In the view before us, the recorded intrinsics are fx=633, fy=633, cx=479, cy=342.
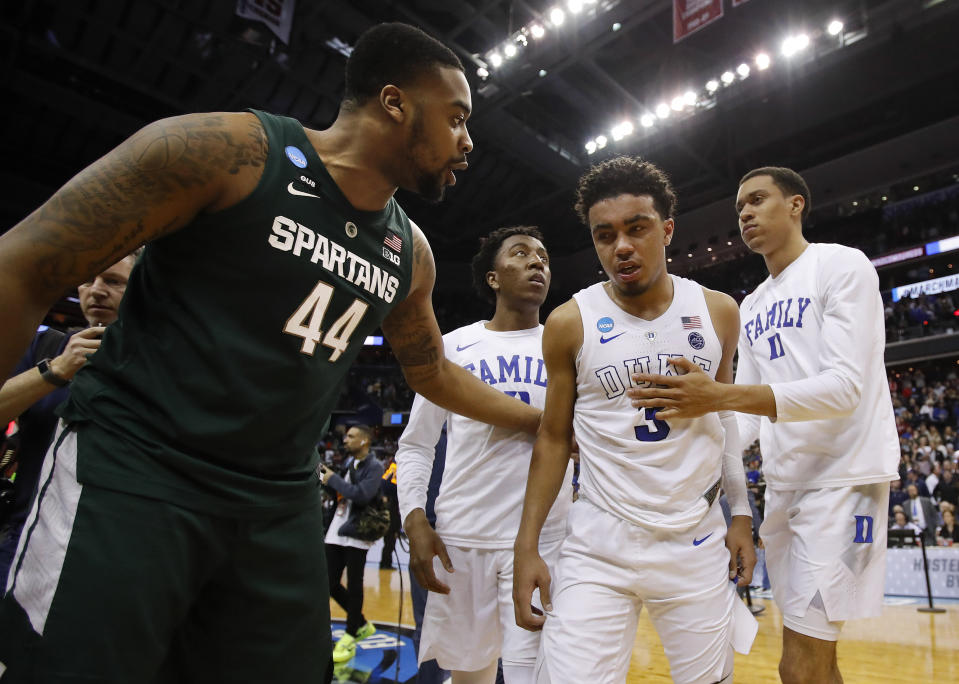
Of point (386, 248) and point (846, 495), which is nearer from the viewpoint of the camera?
point (386, 248)

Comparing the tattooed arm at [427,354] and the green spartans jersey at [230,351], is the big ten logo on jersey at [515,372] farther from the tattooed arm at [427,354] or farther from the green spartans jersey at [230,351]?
the green spartans jersey at [230,351]

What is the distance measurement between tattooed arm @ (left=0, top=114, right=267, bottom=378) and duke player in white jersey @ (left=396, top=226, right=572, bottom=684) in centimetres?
169

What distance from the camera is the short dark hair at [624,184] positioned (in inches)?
90.4

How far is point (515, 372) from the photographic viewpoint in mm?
2842

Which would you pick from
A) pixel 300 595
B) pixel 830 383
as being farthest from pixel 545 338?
pixel 300 595

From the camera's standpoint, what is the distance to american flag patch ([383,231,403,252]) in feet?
5.44

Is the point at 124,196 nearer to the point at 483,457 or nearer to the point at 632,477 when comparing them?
the point at 632,477

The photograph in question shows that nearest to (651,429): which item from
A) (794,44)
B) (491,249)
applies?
(491,249)

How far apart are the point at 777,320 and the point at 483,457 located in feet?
4.52

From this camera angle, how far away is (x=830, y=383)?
2209 millimetres

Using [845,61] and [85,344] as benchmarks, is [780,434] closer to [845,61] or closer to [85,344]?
[85,344]

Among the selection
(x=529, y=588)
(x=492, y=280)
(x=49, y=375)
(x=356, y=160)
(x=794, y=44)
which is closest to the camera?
(x=356, y=160)

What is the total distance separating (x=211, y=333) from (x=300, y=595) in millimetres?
656

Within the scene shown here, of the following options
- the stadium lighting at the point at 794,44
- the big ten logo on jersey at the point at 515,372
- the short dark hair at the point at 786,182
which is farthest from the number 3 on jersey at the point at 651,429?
the stadium lighting at the point at 794,44
